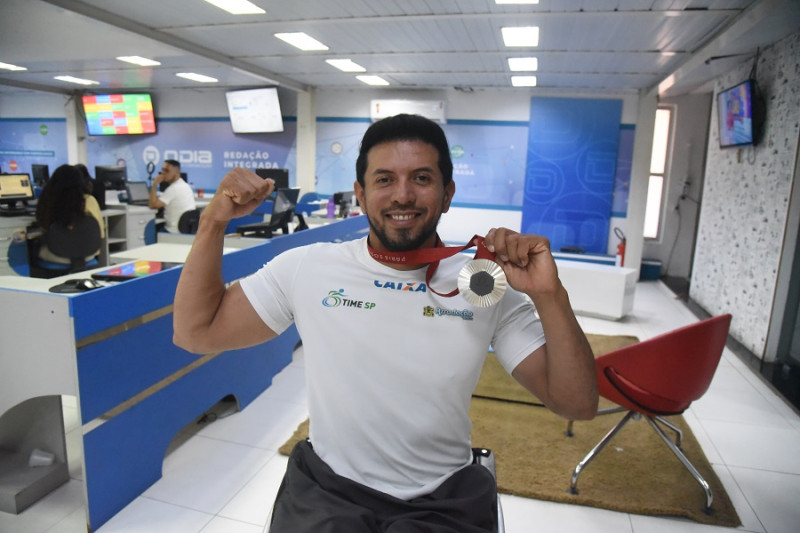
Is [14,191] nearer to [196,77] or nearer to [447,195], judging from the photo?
[196,77]

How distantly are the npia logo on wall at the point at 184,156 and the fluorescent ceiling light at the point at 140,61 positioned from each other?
242cm

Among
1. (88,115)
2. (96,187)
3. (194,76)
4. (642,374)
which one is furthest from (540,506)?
(88,115)

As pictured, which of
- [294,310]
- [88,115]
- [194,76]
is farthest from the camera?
[88,115]

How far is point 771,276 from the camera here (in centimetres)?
387

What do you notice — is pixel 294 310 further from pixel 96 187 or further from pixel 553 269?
pixel 96 187

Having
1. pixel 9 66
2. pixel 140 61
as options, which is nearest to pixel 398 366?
pixel 140 61

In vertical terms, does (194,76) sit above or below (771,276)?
above

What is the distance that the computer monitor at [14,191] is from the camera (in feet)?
17.0

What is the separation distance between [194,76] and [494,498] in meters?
7.99

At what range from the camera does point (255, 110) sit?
8.40 metres

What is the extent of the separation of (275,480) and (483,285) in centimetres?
178

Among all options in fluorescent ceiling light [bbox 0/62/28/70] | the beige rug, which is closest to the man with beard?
the beige rug

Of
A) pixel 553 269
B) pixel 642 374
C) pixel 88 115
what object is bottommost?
pixel 642 374

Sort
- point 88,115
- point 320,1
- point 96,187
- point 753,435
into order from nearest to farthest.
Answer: point 753,435, point 320,1, point 96,187, point 88,115
